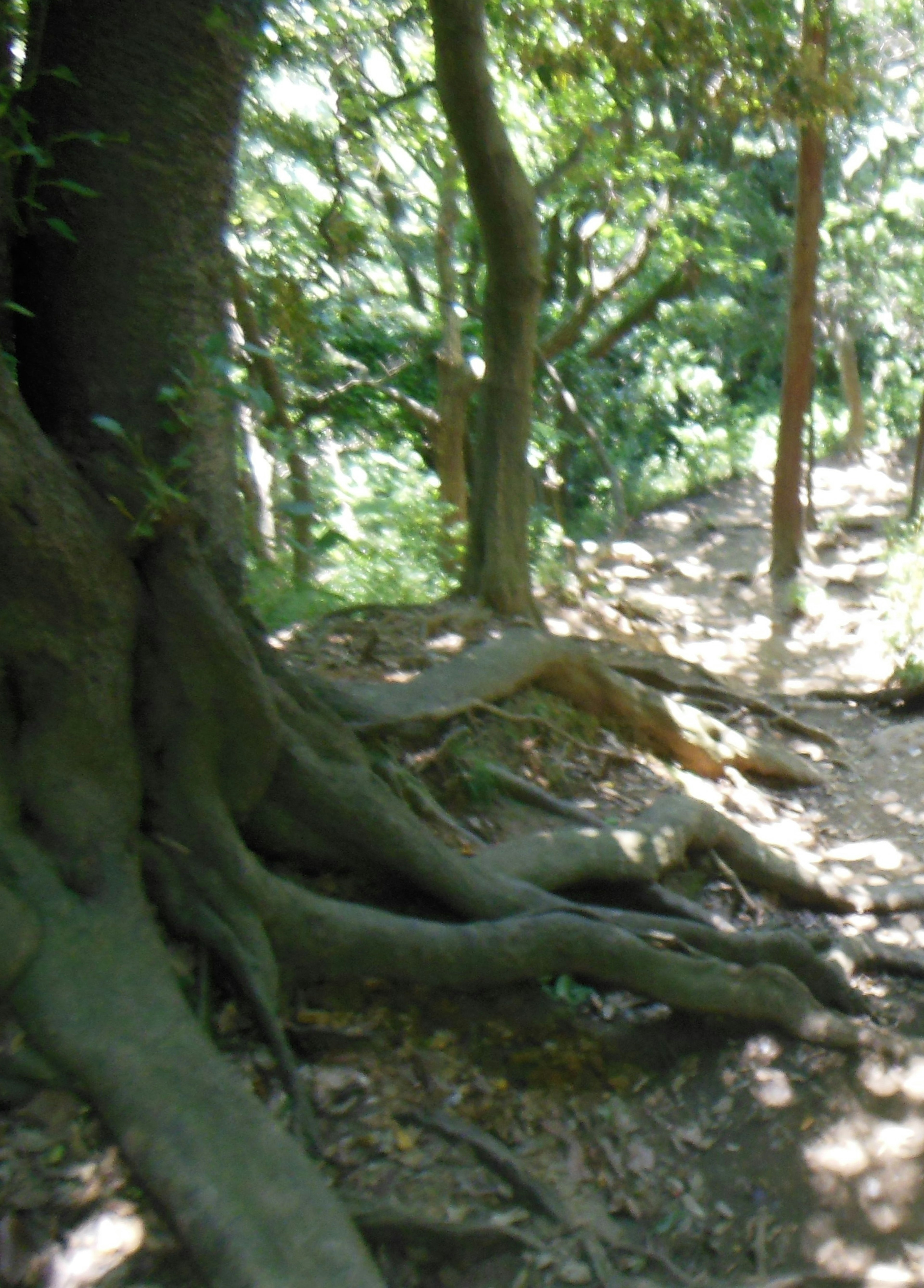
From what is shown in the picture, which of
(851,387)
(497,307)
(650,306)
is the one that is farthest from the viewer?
(851,387)

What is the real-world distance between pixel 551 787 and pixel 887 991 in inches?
80.9

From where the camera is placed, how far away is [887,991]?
5.21 metres

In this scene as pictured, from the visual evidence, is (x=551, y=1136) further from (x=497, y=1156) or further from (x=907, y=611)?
(x=907, y=611)

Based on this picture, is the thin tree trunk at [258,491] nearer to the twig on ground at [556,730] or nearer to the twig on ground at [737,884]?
the twig on ground at [556,730]

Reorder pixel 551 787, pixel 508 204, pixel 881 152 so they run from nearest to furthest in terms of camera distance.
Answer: pixel 551 787 → pixel 508 204 → pixel 881 152

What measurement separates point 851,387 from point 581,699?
70.2 ft

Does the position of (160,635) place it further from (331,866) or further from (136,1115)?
(136,1115)

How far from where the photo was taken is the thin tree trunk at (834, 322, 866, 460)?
984 inches

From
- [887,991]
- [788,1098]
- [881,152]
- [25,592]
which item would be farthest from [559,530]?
[881,152]

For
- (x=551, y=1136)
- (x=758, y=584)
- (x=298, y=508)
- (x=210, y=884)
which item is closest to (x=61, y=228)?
(x=298, y=508)

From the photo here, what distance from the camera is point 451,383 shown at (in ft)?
46.4

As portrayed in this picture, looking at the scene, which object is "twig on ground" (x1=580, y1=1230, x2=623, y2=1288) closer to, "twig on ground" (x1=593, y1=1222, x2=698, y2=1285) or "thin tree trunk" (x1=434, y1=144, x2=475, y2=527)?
"twig on ground" (x1=593, y1=1222, x2=698, y2=1285)

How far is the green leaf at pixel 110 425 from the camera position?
10.6ft

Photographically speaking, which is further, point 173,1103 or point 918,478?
point 918,478
